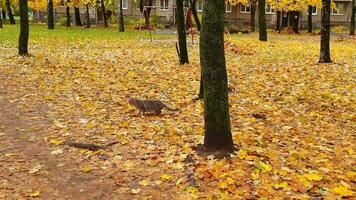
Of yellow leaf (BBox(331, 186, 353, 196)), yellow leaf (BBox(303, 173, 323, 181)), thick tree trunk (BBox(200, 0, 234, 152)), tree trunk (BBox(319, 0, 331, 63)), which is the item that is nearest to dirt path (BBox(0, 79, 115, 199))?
→ thick tree trunk (BBox(200, 0, 234, 152))

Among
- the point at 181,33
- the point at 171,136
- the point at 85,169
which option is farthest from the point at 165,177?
the point at 181,33

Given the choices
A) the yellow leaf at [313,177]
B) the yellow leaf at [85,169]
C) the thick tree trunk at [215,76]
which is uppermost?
the thick tree trunk at [215,76]

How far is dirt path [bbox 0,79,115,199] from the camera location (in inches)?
250

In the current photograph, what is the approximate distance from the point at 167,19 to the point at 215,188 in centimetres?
5998

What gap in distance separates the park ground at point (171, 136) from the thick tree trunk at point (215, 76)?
13.2 inches

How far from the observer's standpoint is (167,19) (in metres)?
64.9

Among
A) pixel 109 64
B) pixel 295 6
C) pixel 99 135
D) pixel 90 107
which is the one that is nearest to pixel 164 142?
pixel 99 135

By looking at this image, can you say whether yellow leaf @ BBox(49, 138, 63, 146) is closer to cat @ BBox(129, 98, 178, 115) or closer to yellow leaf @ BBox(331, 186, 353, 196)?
cat @ BBox(129, 98, 178, 115)

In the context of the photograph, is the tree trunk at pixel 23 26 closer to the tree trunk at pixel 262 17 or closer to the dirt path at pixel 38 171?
the dirt path at pixel 38 171

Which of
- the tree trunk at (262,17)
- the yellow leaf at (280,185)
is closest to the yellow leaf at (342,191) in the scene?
the yellow leaf at (280,185)

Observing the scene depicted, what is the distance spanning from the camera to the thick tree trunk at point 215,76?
271 inches

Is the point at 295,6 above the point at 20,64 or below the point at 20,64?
above

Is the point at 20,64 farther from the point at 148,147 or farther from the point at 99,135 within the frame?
the point at 148,147

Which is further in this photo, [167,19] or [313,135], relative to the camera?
[167,19]
